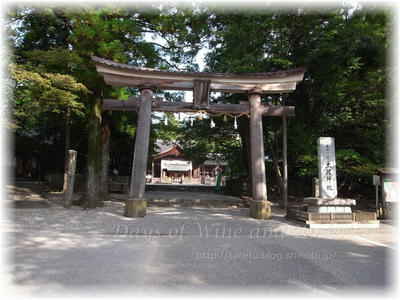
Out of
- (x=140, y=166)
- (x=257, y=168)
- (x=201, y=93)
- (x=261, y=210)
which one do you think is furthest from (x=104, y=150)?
(x=261, y=210)

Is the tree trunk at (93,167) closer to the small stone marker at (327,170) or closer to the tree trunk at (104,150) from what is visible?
the tree trunk at (104,150)

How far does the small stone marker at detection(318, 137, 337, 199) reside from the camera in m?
8.34

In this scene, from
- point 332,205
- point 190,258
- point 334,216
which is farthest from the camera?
point 332,205

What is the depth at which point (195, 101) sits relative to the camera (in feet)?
30.6

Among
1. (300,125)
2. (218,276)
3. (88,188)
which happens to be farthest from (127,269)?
(300,125)

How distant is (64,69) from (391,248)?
1188 cm

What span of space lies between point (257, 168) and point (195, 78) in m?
3.95

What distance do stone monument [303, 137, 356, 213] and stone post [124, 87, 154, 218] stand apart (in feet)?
17.9

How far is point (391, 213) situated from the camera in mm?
8953

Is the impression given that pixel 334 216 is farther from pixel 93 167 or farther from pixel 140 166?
pixel 93 167

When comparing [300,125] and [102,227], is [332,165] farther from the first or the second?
[102,227]

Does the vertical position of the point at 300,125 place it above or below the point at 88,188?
above

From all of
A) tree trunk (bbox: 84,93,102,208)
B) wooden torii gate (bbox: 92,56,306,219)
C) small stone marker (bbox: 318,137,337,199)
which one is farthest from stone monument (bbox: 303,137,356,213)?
tree trunk (bbox: 84,93,102,208)

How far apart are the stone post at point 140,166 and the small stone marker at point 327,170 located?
19.5 ft
